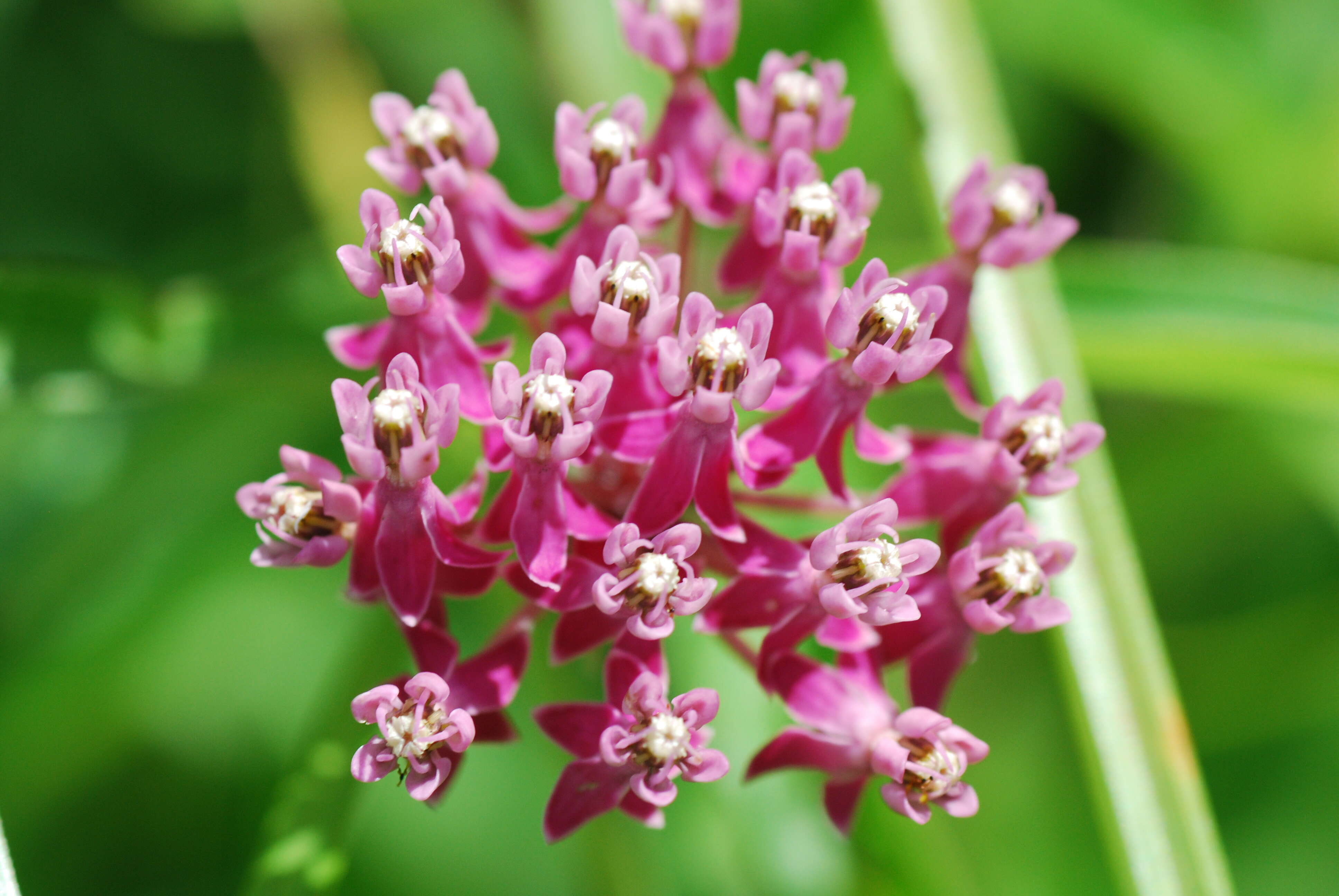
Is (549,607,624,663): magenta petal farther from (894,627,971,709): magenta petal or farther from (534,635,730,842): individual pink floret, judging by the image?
(894,627,971,709): magenta petal

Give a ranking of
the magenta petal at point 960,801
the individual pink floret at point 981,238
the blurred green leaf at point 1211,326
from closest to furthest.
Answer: the magenta petal at point 960,801, the individual pink floret at point 981,238, the blurred green leaf at point 1211,326

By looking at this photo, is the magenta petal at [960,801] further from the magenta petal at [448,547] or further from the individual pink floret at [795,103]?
the individual pink floret at [795,103]

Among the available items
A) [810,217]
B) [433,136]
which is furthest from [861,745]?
[433,136]

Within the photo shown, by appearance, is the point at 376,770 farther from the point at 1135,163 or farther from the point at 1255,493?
the point at 1135,163

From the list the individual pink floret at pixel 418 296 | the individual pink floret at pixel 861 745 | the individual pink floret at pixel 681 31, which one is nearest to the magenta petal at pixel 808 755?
the individual pink floret at pixel 861 745

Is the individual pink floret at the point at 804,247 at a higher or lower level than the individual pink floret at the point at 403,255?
higher

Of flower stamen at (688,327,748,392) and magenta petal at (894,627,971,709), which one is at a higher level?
flower stamen at (688,327,748,392)

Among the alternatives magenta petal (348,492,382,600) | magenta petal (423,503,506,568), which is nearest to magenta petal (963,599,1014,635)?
magenta petal (423,503,506,568)

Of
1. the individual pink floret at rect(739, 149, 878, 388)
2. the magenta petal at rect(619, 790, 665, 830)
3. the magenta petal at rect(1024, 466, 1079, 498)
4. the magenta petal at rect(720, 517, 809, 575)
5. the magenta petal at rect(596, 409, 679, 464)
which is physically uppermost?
the individual pink floret at rect(739, 149, 878, 388)
